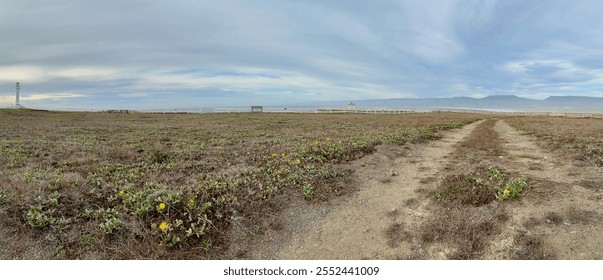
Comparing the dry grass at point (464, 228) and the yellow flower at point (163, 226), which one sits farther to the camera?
the yellow flower at point (163, 226)

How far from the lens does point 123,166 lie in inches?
384

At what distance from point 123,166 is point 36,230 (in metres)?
4.54

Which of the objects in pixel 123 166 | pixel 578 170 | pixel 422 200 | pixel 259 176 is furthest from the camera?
pixel 123 166

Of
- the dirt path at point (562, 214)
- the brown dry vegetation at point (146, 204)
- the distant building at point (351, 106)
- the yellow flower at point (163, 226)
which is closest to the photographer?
the dirt path at point (562, 214)

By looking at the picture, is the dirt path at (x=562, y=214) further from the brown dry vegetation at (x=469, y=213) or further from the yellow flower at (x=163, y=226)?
the yellow flower at (x=163, y=226)

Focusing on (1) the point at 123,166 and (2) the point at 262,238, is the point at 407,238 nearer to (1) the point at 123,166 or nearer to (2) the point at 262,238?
(2) the point at 262,238

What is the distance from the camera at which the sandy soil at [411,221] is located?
523cm

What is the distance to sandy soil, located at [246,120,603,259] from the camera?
→ 17.1 feet

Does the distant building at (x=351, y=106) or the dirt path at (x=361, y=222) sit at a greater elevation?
the distant building at (x=351, y=106)

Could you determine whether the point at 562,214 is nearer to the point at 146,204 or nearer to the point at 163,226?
the point at 163,226

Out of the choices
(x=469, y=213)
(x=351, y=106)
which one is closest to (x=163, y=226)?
(x=469, y=213)

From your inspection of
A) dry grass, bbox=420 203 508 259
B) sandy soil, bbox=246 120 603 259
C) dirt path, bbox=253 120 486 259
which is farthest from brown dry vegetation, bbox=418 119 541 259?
dirt path, bbox=253 120 486 259

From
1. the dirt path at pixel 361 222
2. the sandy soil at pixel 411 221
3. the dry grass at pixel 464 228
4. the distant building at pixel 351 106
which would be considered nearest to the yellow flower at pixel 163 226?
the sandy soil at pixel 411 221

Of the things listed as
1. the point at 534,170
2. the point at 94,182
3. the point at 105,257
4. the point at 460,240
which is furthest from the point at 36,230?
the point at 534,170
